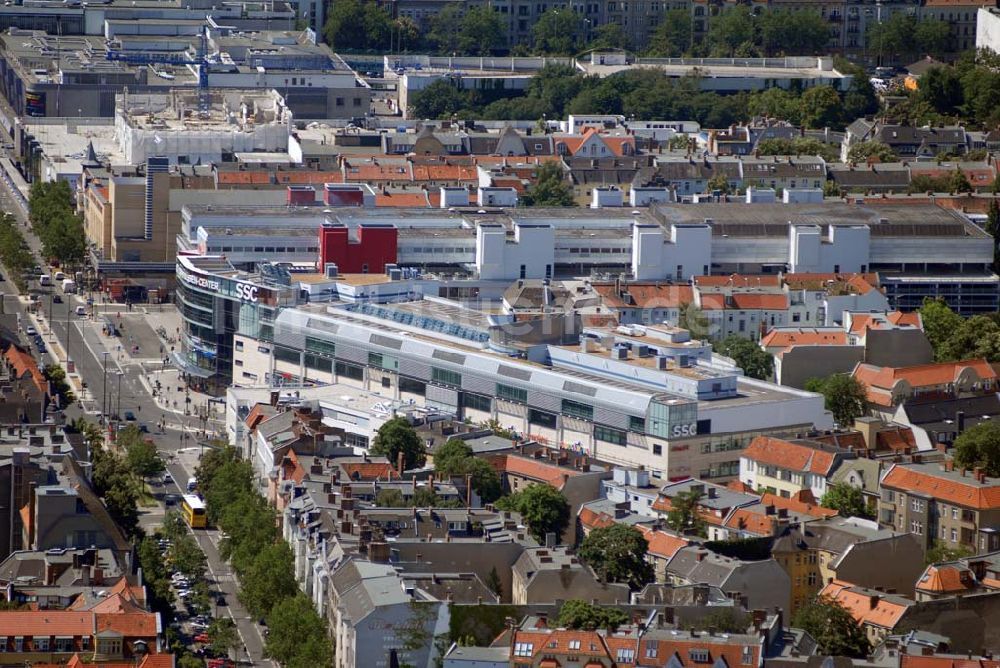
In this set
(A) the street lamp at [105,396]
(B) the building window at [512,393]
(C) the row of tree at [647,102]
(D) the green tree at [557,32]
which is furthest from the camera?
(D) the green tree at [557,32]

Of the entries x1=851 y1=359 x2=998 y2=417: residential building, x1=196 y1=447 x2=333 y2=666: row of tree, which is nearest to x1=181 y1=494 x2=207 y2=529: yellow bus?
x1=196 y1=447 x2=333 y2=666: row of tree

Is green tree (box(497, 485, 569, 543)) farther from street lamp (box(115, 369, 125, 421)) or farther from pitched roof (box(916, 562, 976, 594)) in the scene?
Answer: street lamp (box(115, 369, 125, 421))

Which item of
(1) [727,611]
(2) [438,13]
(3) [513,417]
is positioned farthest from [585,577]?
(2) [438,13]

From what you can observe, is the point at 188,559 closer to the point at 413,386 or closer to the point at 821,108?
the point at 413,386

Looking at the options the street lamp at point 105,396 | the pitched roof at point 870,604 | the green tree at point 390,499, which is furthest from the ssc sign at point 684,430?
the street lamp at point 105,396

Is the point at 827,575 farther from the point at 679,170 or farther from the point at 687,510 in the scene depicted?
the point at 679,170

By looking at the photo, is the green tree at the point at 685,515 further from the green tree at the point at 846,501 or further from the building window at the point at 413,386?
the building window at the point at 413,386

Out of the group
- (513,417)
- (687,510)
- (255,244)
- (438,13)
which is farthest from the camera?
(438,13)

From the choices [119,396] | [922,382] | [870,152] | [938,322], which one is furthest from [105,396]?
[870,152]
